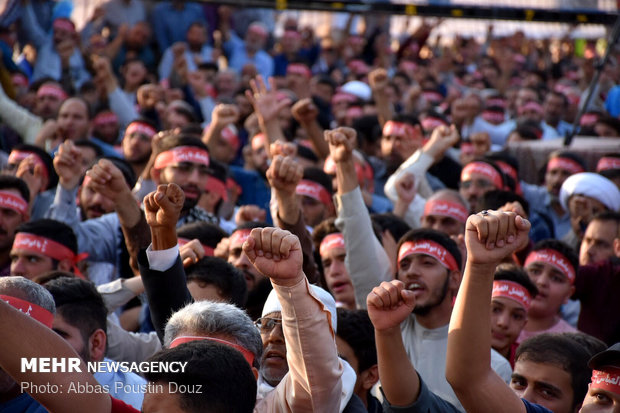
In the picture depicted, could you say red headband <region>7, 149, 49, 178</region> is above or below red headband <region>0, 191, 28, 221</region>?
below

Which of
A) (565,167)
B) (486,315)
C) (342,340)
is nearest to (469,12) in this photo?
(565,167)

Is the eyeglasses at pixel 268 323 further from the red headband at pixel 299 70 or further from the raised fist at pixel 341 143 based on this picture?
the red headband at pixel 299 70

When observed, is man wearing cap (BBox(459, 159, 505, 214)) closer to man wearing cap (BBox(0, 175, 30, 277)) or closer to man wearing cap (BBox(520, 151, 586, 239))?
man wearing cap (BBox(520, 151, 586, 239))

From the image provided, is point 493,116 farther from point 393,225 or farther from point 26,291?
point 26,291

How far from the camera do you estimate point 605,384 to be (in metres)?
3.37

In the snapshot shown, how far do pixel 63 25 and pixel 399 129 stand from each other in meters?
5.03

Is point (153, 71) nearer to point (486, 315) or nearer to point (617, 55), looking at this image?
point (617, 55)

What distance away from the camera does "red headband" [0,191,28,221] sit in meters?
5.50

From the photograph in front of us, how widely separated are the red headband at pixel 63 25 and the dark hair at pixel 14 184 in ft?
19.3

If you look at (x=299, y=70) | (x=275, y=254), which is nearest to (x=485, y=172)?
(x=275, y=254)

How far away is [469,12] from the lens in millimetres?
10781

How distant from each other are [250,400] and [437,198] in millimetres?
3900

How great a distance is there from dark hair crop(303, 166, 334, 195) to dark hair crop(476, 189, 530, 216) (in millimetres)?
1058

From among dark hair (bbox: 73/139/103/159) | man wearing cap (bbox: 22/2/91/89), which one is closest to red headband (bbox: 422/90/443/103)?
man wearing cap (bbox: 22/2/91/89)
